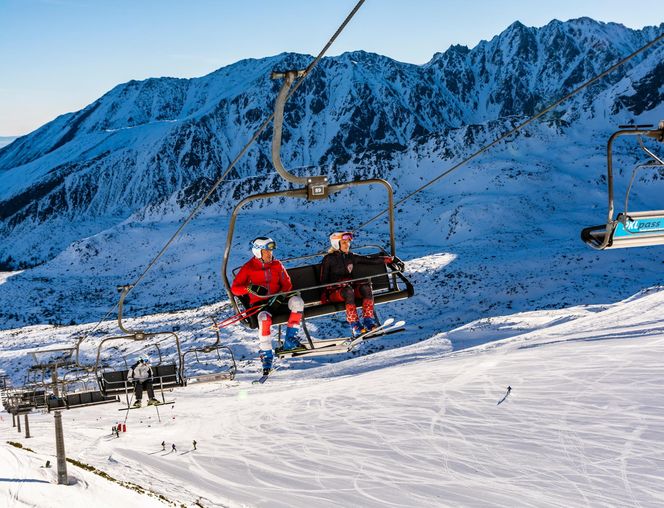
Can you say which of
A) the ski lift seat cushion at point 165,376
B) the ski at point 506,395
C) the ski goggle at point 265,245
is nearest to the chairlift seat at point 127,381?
the ski lift seat cushion at point 165,376

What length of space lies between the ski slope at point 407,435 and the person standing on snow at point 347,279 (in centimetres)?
1443

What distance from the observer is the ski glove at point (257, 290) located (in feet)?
38.3

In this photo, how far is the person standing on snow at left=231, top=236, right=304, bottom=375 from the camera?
1184 cm

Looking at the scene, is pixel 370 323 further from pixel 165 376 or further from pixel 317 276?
pixel 165 376

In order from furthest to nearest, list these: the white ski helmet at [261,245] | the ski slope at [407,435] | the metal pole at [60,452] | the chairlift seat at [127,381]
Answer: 1. the ski slope at [407,435]
2. the metal pole at [60,452]
3. the chairlift seat at [127,381]
4. the white ski helmet at [261,245]

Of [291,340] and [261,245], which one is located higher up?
[261,245]

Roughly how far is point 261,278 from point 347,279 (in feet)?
5.58

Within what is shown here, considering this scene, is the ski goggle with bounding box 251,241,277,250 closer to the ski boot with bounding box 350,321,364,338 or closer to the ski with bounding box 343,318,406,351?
the ski boot with bounding box 350,321,364,338

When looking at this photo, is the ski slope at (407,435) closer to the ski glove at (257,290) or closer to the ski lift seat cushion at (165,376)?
the ski lift seat cushion at (165,376)

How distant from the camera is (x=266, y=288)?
12.1 metres

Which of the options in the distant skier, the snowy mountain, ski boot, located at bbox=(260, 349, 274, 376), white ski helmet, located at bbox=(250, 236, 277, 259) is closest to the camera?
white ski helmet, located at bbox=(250, 236, 277, 259)

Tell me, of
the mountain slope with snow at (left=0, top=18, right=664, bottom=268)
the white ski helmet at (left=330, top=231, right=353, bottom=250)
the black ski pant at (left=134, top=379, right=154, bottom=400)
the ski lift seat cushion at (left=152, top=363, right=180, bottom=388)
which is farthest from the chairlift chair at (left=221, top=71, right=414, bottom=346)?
the mountain slope with snow at (left=0, top=18, right=664, bottom=268)

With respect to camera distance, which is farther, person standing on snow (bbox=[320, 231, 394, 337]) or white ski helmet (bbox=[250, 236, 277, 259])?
person standing on snow (bbox=[320, 231, 394, 337])

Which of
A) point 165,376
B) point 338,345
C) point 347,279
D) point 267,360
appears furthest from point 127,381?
point 338,345
